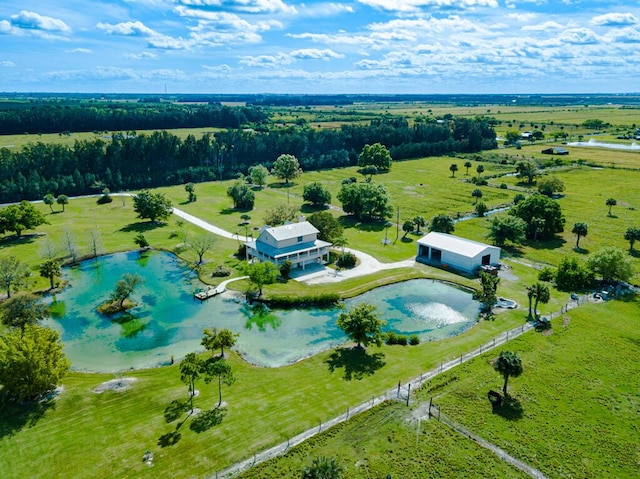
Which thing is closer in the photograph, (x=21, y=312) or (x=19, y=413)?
(x=19, y=413)

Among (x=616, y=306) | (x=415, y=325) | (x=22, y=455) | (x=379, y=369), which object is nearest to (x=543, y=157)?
(x=616, y=306)

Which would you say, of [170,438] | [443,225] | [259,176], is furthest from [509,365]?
[259,176]

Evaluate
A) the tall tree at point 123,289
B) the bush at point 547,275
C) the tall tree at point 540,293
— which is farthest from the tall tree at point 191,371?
the bush at point 547,275

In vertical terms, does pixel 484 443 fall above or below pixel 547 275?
below

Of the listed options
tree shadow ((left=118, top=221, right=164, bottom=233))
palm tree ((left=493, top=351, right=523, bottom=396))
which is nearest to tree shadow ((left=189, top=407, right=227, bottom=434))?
palm tree ((left=493, top=351, right=523, bottom=396))

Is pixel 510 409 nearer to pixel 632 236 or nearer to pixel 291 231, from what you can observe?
pixel 291 231

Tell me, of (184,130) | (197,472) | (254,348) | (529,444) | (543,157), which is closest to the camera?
(197,472)

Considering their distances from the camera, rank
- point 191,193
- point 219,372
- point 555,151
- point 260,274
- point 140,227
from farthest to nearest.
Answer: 1. point 555,151
2. point 191,193
3. point 140,227
4. point 260,274
5. point 219,372

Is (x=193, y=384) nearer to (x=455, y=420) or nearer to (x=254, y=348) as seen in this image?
(x=254, y=348)
